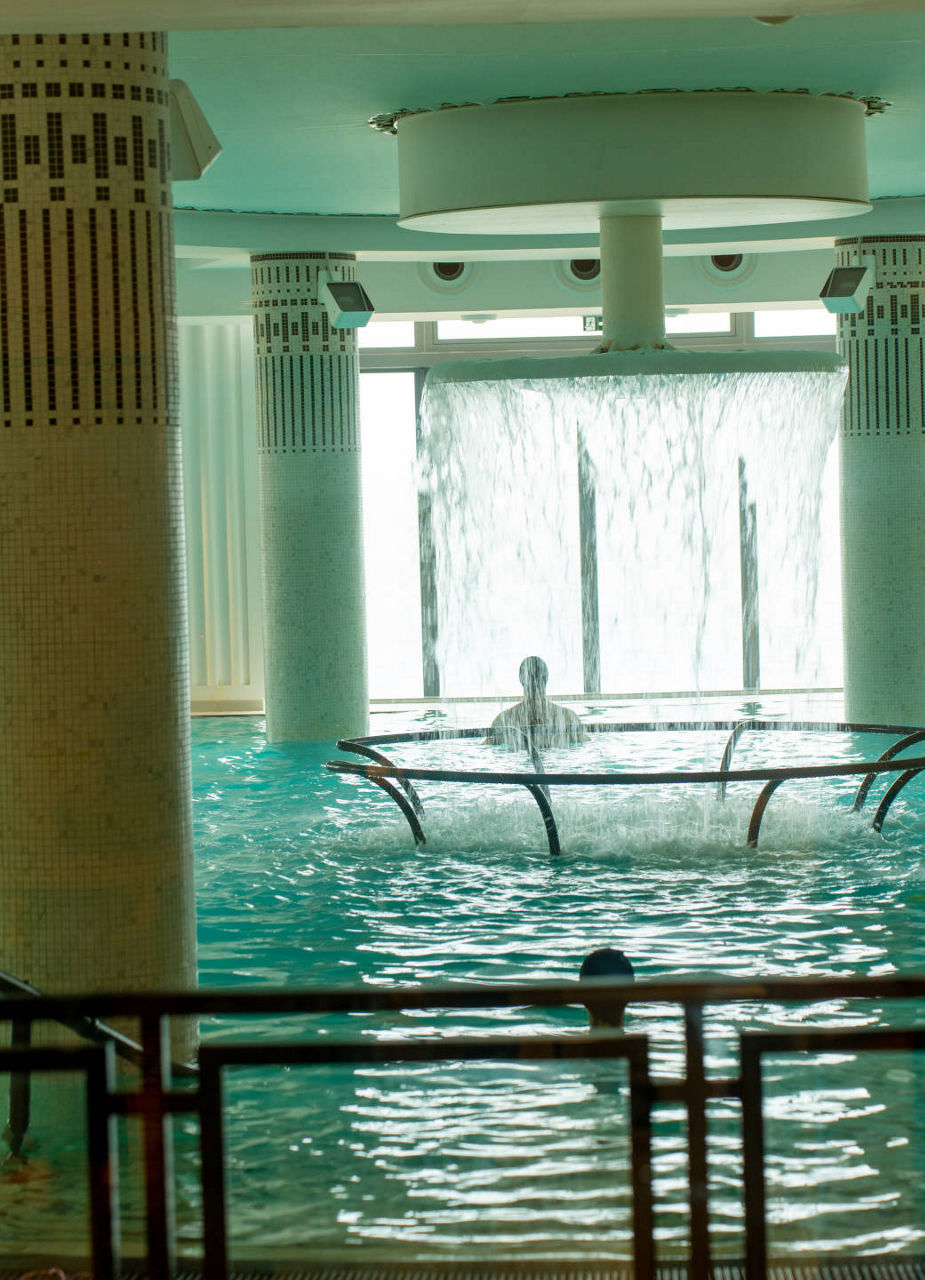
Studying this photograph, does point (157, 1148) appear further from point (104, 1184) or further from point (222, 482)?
point (222, 482)

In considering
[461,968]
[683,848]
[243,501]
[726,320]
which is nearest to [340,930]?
[461,968]

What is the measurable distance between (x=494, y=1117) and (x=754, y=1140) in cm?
194

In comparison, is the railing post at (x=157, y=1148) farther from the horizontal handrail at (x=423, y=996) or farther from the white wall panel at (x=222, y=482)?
the white wall panel at (x=222, y=482)

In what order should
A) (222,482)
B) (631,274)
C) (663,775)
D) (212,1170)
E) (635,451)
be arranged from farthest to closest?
(222,482) < (635,451) < (631,274) < (663,775) < (212,1170)

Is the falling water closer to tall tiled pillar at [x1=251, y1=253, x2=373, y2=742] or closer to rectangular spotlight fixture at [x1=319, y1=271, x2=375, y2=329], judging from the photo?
tall tiled pillar at [x1=251, y1=253, x2=373, y2=742]

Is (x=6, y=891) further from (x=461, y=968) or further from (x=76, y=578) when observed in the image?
(x=461, y=968)

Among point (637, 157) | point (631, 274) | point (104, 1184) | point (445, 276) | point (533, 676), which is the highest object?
point (445, 276)

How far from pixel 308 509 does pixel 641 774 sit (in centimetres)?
568

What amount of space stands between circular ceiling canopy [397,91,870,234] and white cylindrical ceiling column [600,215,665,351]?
4.2 inches

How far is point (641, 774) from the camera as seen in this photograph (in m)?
6.90

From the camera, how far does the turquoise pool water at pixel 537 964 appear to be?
292 centimetres

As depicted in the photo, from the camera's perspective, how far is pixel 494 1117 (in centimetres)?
402

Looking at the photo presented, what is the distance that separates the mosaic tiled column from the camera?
1171 cm

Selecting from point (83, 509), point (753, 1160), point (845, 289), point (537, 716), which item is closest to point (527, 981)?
point (83, 509)
